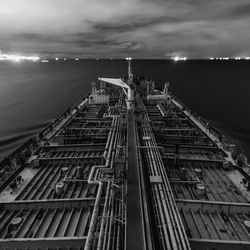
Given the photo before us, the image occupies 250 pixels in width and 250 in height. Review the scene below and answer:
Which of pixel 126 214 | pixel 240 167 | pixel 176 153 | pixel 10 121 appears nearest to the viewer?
pixel 126 214

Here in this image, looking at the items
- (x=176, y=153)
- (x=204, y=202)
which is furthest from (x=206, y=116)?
Answer: (x=204, y=202)

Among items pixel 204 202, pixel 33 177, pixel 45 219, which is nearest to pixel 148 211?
pixel 204 202

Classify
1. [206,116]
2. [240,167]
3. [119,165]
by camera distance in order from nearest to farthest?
[119,165] → [240,167] → [206,116]

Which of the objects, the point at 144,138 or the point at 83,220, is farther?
the point at 144,138

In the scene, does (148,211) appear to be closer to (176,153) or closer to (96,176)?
(96,176)

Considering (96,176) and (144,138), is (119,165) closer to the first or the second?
(96,176)

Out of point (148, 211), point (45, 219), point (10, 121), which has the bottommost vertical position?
point (10, 121)

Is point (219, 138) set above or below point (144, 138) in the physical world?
below
